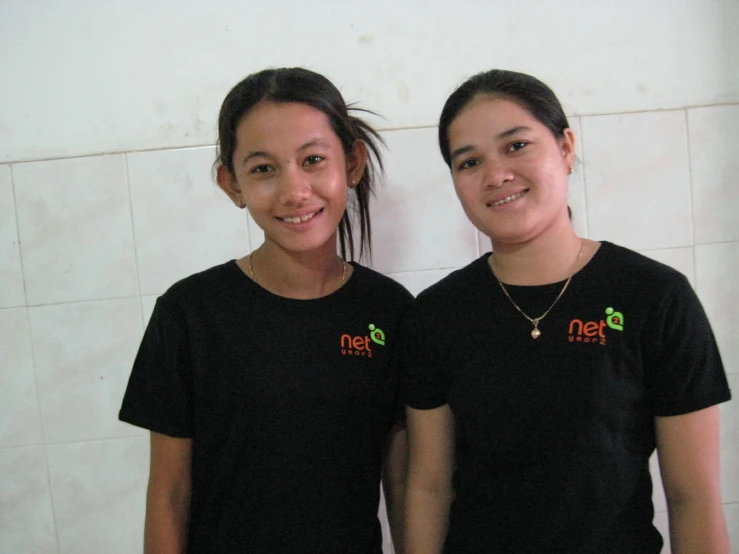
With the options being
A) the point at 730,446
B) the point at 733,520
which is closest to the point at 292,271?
the point at 730,446

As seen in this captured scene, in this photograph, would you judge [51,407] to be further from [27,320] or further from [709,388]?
[709,388]

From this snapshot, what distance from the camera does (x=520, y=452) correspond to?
0.80 meters

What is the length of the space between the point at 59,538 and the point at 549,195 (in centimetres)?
141

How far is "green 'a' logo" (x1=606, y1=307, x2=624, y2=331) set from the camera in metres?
0.77

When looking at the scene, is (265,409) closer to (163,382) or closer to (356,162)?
(163,382)

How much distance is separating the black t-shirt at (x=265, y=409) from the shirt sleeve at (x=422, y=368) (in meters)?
0.06

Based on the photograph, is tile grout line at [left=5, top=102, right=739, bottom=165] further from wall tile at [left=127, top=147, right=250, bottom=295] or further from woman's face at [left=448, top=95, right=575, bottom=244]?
woman's face at [left=448, top=95, right=575, bottom=244]

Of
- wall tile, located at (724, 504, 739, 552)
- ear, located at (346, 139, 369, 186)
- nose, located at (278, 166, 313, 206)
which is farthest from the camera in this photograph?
wall tile, located at (724, 504, 739, 552)

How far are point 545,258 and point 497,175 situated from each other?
0.16 m

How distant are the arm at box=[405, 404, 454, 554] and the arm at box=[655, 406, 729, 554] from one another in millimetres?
338

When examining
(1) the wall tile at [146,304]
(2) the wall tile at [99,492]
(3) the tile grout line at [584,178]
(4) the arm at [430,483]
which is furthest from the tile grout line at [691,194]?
(2) the wall tile at [99,492]

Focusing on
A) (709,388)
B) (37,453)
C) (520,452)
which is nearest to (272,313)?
(520,452)

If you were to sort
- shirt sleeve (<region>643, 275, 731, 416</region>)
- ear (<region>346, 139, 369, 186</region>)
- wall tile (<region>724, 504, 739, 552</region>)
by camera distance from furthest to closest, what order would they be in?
wall tile (<region>724, 504, 739, 552</region>)
ear (<region>346, 139, 369, 186</region>)
shirt sleeve (<region>643, 275, 731, 416</region>)

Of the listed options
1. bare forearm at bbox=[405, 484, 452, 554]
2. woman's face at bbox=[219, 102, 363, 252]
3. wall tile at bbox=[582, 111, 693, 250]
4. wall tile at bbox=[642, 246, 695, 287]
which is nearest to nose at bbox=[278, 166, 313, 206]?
woman's face at bbox=[219, 102, 363, 252]
